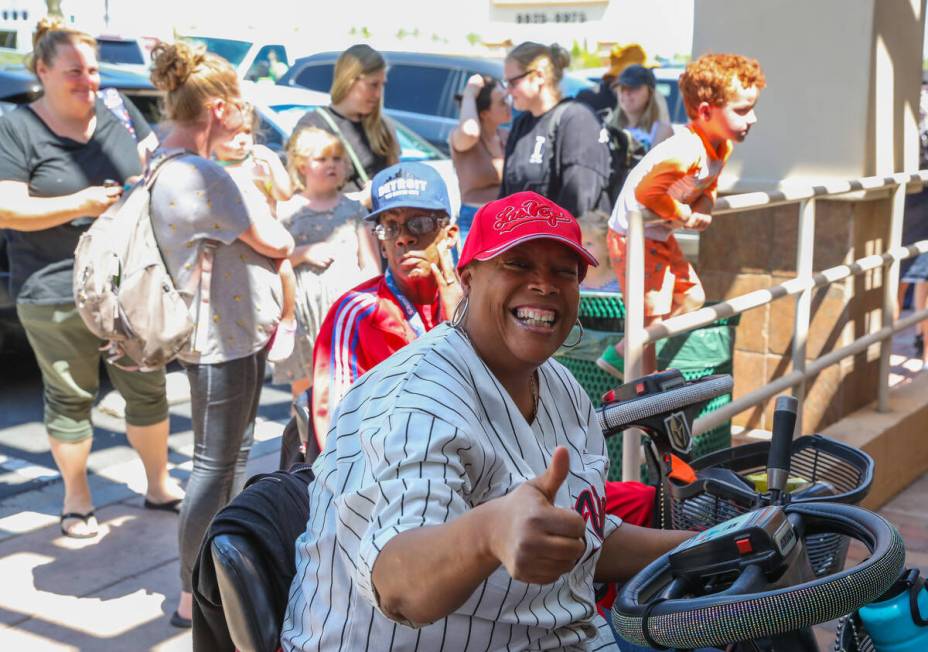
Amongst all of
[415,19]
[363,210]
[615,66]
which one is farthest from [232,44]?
[415,19]

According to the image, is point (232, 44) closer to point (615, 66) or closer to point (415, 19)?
point (615, 66)

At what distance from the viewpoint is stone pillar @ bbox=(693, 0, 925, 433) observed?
5.07 m

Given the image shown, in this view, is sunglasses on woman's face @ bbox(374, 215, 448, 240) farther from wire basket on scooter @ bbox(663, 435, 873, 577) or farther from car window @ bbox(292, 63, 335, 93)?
car window @ bbox(292, 63, 335, 93)

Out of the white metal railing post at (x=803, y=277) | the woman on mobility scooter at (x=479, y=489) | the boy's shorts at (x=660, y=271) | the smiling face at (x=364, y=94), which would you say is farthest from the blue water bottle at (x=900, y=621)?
the smiling face at (x=364, y=94)

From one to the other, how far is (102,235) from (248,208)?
484mm

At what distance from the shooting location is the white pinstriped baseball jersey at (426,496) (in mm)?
1669

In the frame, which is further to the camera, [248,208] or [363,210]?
[363,210]

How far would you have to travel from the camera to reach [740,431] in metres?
5.34

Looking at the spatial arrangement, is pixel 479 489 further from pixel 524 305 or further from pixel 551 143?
pixel 551 143

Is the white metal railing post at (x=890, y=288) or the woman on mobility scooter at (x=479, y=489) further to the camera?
the white metal railing post at (x=890, y=288)

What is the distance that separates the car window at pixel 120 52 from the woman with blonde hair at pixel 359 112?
4591 mm

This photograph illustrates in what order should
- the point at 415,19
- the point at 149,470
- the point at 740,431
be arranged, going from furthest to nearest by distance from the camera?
1. the point at 415,19
2. the point at 740,431
3. the point at 149,470

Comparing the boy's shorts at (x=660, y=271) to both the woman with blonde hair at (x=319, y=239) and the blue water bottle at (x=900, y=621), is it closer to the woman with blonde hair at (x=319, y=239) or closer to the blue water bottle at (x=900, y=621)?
the woman with blonde hair at (x=319, y=239)

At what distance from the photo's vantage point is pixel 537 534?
140 centimetres
